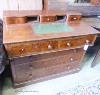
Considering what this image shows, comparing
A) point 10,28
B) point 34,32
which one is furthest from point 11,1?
point 34,32

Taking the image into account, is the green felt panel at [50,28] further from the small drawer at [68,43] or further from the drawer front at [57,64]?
the drawer front at [57,64]

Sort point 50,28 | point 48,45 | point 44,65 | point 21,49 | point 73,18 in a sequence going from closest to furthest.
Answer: point 21,49, point 48,45, point 50,28, point 44,65, point 73,18

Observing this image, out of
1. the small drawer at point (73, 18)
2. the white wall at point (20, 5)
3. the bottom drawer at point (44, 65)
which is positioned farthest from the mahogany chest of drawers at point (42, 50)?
the white wall at point (20, 5)

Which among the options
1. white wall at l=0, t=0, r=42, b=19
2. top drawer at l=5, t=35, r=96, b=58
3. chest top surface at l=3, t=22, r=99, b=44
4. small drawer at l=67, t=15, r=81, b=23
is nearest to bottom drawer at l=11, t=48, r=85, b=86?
top drawer at l=5, t=35, r=96, b=58

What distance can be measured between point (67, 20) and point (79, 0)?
1.40 feet

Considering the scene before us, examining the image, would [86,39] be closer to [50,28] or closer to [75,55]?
[75,55]

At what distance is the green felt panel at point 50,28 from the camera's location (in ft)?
5.15

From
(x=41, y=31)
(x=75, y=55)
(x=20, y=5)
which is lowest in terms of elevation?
(x=75, y=55)

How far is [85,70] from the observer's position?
221 cm

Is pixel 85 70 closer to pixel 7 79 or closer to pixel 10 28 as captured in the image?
pixel 7 79

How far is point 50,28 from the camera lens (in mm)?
1643

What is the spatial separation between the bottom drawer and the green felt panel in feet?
0.94

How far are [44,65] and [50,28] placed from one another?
49 centimetres

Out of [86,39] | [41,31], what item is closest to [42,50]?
[41,31]
